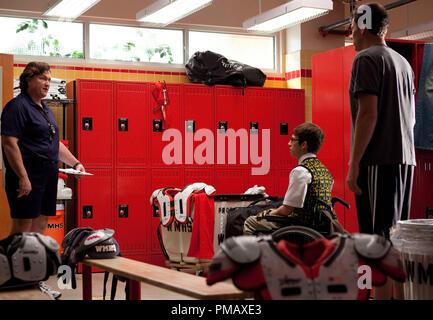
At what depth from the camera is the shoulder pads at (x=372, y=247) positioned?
2322mm

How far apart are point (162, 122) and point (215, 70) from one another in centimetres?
104

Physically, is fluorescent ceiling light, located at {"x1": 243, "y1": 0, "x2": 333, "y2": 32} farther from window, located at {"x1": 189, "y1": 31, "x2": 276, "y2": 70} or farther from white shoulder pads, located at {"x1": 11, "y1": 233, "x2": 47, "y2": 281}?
white shoulder pads, located at {"x1": 11, "y1": 233, "x2": 47, "y2": 281}

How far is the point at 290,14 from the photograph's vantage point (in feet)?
25.5

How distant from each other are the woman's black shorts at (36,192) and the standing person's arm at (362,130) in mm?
2333

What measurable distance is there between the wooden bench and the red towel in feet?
6.99

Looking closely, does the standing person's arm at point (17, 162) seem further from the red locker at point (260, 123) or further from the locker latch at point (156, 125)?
the red locker at point (260, 123)

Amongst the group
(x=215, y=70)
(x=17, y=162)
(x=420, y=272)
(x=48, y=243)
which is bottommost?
(x=420, y=272)

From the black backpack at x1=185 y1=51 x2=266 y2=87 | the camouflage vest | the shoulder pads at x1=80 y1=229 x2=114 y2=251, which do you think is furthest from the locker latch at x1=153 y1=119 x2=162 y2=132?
the shoulder pads at x1=80 y1=229 x2=114 y2=251

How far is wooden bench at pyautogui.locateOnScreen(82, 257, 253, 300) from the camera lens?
8.52 ft

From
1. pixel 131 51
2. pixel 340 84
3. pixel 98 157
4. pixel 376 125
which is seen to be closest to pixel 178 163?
pixel 98 157

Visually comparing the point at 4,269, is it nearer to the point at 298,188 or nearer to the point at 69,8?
the point at 298,188

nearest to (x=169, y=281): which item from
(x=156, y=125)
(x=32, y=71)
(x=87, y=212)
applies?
(x=32, y=71)
